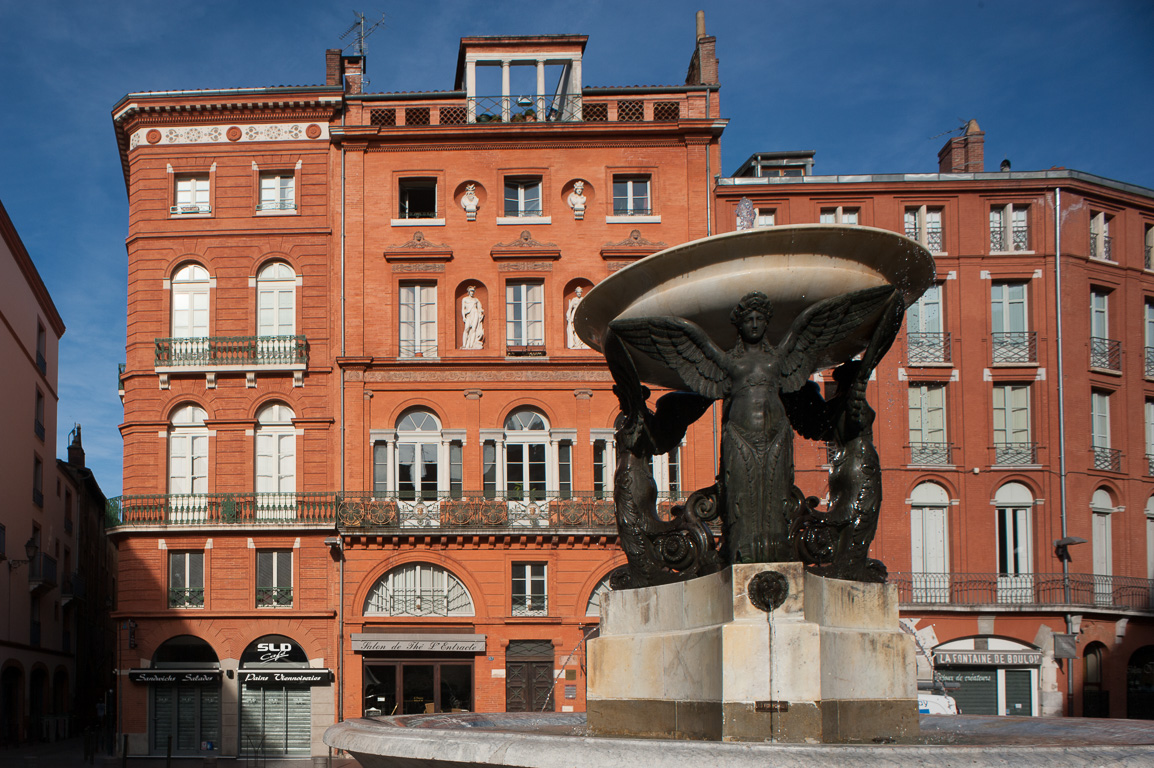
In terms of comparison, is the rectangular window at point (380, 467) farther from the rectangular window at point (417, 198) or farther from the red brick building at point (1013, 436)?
the red brick building at point (1013, 436)

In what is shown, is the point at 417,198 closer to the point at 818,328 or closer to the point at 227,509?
the point at 227,509

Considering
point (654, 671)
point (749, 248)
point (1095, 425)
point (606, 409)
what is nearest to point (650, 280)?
point (749, 248)

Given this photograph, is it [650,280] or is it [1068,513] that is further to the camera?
[1068,513]

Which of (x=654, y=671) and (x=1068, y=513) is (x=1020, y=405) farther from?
(x=654, y=671)

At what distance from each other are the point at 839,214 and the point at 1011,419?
26.0ft

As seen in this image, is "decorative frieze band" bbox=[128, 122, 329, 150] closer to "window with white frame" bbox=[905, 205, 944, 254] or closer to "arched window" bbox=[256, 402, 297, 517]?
"arched window" bbox=[256, 402, 297, 517]

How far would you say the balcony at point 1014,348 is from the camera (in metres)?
36.6

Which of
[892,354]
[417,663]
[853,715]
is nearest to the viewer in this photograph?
[853,715]

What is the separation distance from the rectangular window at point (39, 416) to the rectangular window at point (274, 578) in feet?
50.9

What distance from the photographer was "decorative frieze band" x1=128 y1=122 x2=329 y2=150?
120 feet

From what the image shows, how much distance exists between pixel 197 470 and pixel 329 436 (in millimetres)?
3896

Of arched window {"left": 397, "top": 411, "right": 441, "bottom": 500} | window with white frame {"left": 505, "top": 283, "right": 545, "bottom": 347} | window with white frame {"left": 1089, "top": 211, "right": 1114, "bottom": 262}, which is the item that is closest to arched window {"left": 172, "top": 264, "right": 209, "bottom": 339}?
arched window {"left": 397, "top": 411, "right": 441, "bottom": 500}

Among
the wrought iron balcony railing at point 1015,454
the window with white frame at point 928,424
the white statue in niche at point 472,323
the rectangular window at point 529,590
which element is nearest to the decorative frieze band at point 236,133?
the white statue in niche at point 472,323

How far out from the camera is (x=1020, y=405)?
121 ft
